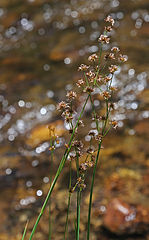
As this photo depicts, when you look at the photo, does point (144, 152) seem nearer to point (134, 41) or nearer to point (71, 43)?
point (134, 41)

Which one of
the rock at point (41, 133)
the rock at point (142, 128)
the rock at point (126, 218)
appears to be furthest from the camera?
the rock at point (41, 133)

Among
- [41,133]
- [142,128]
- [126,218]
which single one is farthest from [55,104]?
[126,218]

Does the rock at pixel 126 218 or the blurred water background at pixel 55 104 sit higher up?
the blurred water background at pixel 55 104

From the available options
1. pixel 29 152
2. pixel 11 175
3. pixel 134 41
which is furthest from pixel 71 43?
pixel 11 175

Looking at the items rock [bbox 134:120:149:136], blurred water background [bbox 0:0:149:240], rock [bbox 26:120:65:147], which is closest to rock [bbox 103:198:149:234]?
blurred water background [bbox 0:0:149:240]

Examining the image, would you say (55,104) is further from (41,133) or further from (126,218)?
(126,218)

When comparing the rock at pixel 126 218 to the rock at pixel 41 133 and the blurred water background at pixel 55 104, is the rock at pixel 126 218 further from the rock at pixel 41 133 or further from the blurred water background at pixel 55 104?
the rock at pixel 41 133

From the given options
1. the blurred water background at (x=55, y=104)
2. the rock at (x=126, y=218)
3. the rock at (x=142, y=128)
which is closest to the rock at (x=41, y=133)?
the blurred water background at (x=55, y=104)

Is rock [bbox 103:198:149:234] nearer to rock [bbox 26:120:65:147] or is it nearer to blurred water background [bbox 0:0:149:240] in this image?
blurred water background [bbox 0:0:149:240]
